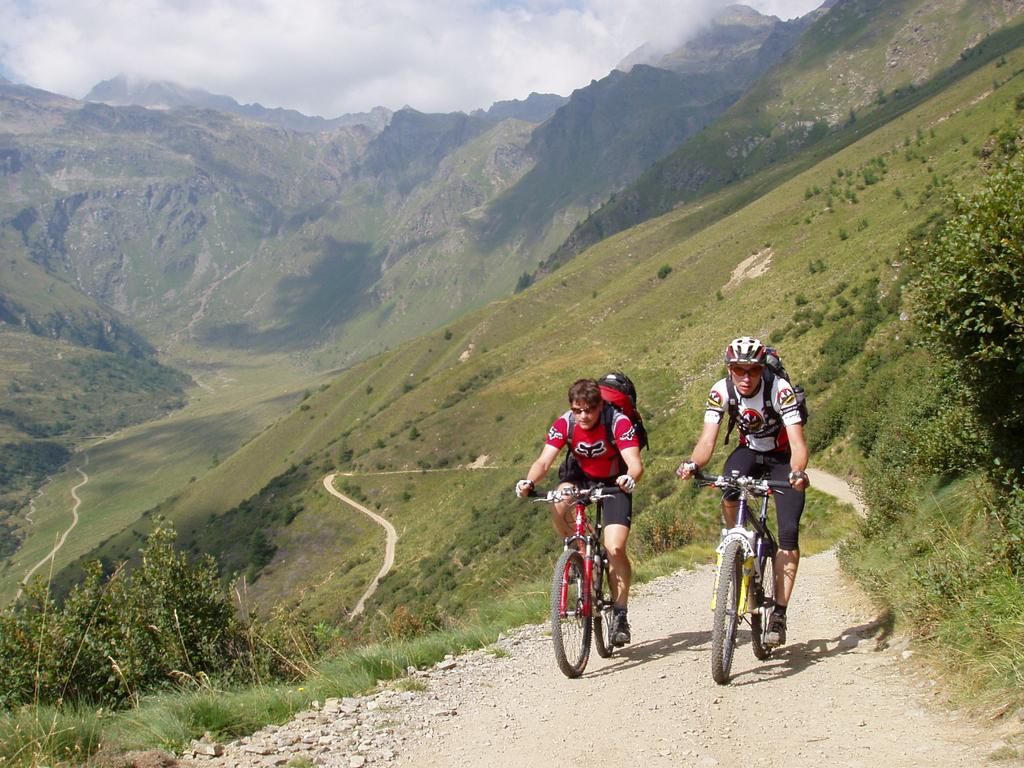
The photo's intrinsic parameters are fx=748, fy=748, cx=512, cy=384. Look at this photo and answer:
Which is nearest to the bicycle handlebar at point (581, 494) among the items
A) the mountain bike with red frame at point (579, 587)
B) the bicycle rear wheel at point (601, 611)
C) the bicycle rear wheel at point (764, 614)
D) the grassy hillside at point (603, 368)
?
the mountain bike with red frame at point (579, 587)

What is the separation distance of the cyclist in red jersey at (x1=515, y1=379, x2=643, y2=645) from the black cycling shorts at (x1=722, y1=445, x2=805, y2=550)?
107 cm

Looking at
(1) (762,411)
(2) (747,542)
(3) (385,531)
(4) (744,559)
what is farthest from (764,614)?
(3) (385,531)

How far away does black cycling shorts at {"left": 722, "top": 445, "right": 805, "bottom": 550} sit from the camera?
7.67 meters

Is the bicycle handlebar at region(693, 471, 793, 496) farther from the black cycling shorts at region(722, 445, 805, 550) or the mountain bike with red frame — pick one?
the mountain bike with red frame

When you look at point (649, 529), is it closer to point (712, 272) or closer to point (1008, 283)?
point (1008, 283)

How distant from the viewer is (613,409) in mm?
8453

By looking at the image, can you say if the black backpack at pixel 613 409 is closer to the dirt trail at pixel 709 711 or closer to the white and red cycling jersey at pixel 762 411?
the white and red cycling jersey at pixel 762 411

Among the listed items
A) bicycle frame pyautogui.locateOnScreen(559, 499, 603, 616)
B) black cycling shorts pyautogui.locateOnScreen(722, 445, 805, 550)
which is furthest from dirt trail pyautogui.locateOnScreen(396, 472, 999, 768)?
black cycling shorts pyautogui.locateOnScreen(722, 445, 805, 550)

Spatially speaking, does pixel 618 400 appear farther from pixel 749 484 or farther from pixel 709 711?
pixel 709 711

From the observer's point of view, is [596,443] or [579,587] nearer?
[579,587]

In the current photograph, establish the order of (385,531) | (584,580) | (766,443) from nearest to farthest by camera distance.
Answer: (766,443)
(584,580)
(385,531)

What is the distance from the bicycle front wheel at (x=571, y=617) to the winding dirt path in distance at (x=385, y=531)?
43.8 metres

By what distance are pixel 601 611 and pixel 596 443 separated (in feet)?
6.24

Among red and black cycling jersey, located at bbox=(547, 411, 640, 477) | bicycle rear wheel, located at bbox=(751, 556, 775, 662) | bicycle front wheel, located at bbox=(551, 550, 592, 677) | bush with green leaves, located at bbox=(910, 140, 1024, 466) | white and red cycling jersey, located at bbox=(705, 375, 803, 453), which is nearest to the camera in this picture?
bush with green leaves, located at bbox=(910, 140, 1024, 466)
